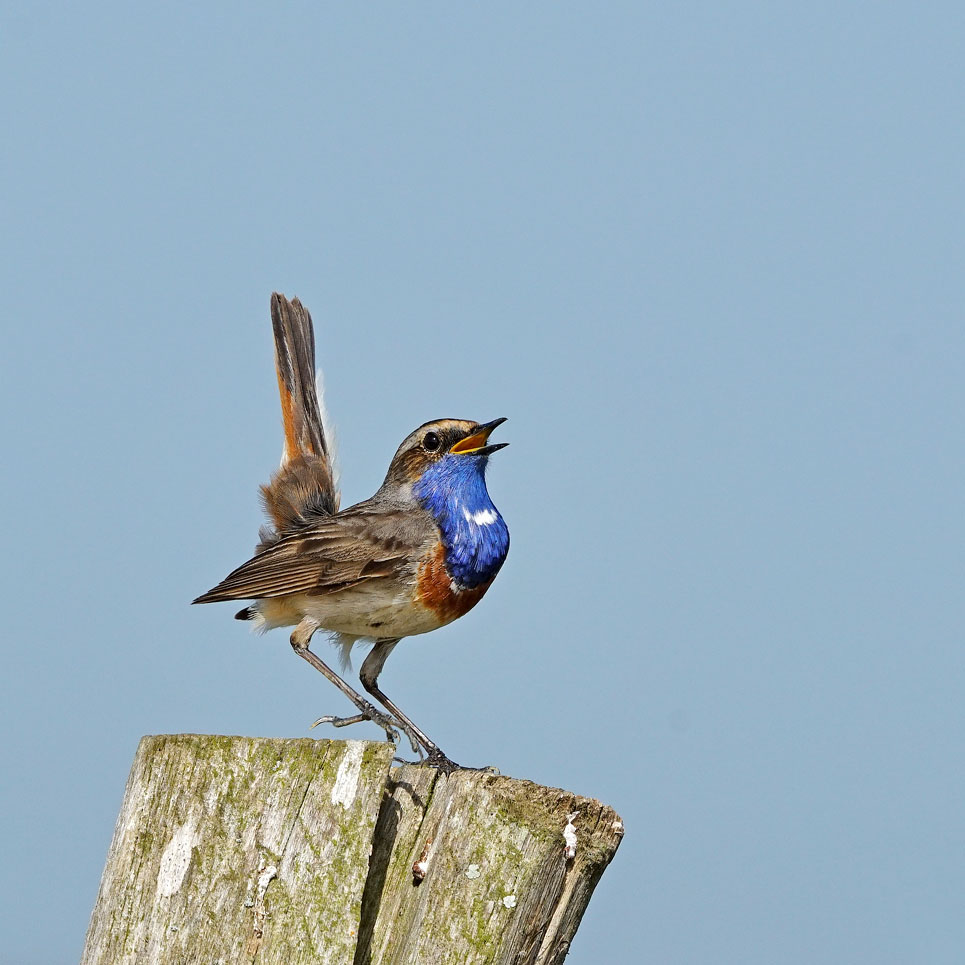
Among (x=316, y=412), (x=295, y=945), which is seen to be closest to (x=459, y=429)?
(x=316, y=412)

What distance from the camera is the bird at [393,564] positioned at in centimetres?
799

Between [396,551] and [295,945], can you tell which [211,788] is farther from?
[396,551]

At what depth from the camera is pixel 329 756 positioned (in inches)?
183

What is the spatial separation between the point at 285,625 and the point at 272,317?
9.26 ft

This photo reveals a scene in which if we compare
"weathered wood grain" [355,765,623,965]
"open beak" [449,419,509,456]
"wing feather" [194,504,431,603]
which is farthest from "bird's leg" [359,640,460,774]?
"weathered wood grain" [355,765,623,965]

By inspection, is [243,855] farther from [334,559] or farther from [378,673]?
[378,673]

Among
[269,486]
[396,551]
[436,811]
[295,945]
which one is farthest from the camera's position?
[269,486]

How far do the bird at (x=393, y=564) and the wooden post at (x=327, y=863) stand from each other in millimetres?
2743

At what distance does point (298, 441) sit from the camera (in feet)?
31.1

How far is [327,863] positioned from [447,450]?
14.2ft

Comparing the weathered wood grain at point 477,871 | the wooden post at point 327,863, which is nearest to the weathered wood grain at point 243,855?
the wooden post at point 327,863

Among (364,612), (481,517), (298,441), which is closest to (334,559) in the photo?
(364,612)

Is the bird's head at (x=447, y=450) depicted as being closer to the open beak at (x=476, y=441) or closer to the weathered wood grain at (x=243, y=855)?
the open beak at (x=476, y=441)

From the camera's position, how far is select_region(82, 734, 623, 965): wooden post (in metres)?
4.47
